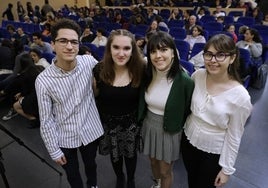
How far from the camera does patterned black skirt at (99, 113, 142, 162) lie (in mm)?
1642

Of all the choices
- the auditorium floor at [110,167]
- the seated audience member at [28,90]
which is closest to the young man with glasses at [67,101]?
the auditorium floor at [110,167]

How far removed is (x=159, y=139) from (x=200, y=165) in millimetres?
303

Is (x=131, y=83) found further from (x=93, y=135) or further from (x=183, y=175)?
(x=183, y=175)

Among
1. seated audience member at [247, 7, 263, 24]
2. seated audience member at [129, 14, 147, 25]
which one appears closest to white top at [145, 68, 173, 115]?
seated audience member at [129, 14, 147, 25]

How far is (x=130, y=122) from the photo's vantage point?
64.9 inches

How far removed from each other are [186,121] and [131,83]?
1.41 ft

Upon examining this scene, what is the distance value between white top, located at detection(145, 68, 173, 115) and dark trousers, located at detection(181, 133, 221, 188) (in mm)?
272

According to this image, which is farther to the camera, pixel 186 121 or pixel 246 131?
pixel 246 131

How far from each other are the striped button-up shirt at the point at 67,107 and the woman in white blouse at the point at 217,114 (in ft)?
2.17

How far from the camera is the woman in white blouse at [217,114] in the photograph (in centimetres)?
119

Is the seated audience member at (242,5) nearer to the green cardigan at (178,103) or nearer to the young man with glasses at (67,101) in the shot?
the green cardigan at (178,103)

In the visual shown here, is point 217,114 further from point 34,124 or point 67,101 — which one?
point 34,124

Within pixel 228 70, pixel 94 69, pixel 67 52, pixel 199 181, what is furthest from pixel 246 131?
pixel 67 52

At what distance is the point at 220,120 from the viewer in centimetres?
124
